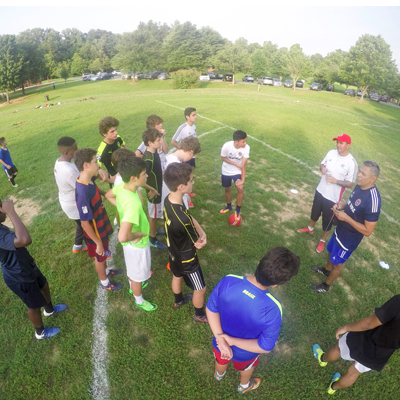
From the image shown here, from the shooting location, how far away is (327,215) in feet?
16.5

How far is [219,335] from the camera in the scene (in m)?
2.04

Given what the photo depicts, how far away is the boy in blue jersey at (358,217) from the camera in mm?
3416

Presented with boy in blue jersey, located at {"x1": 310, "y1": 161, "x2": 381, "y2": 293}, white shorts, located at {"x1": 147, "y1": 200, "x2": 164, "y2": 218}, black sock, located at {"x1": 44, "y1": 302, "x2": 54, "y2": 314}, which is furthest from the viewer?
white shorts, located at {"x1": 147, "y1": 200, "x2": 164, "y2": 218}

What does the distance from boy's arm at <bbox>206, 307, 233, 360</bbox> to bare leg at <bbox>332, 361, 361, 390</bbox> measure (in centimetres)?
165

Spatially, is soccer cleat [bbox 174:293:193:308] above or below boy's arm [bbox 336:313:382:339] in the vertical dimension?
below

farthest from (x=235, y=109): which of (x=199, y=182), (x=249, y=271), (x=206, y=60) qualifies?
(x=206, y=60)

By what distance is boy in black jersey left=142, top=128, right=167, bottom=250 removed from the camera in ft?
14.0

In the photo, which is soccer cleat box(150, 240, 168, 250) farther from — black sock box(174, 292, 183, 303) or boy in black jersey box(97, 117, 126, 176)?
boy in black jersey box(97, 117, 126, 176)

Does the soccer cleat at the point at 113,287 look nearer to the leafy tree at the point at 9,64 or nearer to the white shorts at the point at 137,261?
the white shorts at the point at 137,261

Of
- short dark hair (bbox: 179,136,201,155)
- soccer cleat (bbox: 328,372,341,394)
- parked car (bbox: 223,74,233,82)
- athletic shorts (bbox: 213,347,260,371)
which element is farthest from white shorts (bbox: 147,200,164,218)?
parked car (bbox: 223,74,233,82)

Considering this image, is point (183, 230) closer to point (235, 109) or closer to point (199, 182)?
point (199, 182)

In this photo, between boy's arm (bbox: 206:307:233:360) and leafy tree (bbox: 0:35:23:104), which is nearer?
boy's arm (bbox: 206:307:233:360)

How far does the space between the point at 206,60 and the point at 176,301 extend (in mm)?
55253

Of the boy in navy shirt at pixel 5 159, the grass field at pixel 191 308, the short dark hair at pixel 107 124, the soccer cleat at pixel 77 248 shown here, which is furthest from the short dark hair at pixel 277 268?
the boy in navy shirt at pixel 5 159
